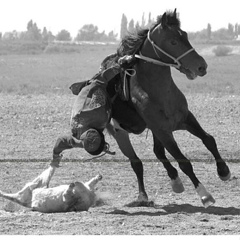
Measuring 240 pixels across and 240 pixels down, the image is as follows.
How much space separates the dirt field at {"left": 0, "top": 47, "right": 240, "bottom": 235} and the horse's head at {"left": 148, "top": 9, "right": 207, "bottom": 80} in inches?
54.0

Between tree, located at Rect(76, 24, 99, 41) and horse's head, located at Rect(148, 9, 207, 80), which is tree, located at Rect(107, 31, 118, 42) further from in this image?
horse's head, located at Rect(148, 9, 207, 80)

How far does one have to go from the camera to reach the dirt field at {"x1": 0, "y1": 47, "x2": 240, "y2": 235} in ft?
22.0

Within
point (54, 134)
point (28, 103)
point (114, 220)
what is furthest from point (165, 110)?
point (28, 103)

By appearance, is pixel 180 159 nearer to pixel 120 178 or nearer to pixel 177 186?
pixel 177 186

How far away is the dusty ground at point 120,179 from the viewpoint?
6695 millimetres

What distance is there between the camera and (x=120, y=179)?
30.0ft

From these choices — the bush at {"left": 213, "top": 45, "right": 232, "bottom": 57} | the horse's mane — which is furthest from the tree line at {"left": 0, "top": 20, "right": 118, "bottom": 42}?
the horse's mane

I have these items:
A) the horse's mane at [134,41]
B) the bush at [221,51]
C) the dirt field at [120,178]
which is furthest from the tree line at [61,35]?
the horse's mane at [134,41]

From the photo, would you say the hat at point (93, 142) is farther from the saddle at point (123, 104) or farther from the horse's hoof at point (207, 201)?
the horse's hoof at point (207, 201)

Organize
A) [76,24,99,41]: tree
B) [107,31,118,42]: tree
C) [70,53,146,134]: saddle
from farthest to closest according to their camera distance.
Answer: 1. [76,24,99,41]: tree
2. [107,31,118,42]: tree
3. [70,53,146,134]: saddle

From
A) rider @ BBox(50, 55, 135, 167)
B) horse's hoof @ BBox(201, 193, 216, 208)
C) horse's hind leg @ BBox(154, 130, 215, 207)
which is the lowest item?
horse's hoof @ BBox(201, 193, 216, 208)

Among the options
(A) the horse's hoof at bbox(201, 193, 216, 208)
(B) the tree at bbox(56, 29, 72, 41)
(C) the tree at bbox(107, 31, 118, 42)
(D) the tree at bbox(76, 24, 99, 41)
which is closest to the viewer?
(A) the horse's hoof at bbox(201, 193, 216, 208)

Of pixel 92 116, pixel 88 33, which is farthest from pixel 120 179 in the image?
pixel 88 33

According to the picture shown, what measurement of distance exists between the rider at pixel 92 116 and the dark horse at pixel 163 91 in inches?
7.6
